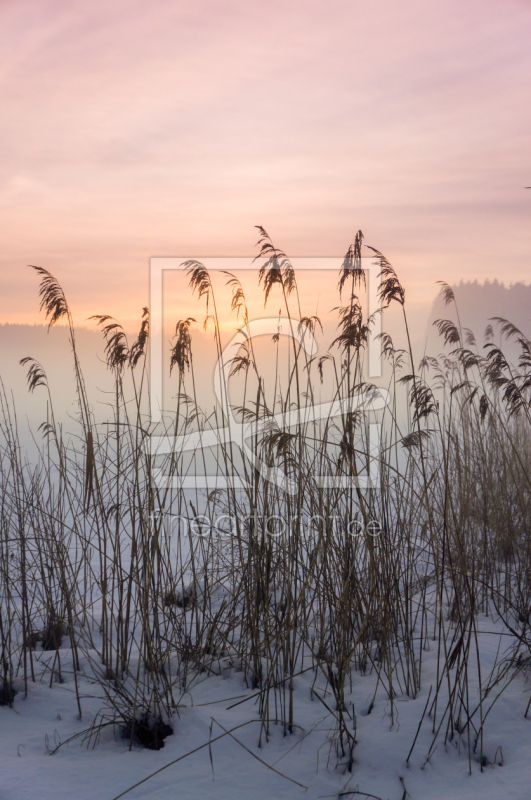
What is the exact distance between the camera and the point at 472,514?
12.9ft

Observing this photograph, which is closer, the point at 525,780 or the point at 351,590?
the point at 525,780

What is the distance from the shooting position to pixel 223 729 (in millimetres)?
2264

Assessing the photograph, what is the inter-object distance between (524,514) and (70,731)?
2.63 m

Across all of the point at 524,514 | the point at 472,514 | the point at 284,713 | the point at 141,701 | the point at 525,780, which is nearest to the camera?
the point at 525,780

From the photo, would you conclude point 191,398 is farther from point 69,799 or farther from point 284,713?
point 69,799

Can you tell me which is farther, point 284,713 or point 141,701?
point 141,701

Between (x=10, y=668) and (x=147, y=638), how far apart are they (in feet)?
2.49

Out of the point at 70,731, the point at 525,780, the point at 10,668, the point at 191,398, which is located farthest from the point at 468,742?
the point at 191,398

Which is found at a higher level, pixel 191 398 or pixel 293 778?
pixel 191 398

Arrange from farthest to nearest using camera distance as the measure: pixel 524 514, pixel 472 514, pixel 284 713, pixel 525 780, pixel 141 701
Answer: pixel 472 514
pixel 524 514
pixel 141 701
pixel 284 713
pixel 525 780

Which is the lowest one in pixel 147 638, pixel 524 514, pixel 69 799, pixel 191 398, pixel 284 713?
pixel 69 799

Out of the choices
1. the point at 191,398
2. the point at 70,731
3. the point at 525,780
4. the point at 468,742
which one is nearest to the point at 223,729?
the point at 70,731

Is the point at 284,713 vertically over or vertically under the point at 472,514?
under

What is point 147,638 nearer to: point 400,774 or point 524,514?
point 400,774
